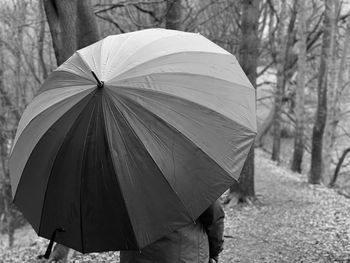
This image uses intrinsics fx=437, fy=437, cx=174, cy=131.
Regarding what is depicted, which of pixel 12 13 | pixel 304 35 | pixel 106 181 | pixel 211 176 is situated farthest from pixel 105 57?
pixel 12 13

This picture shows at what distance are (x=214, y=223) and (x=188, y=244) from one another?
0.70 ft

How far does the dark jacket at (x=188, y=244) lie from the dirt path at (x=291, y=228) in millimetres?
1610

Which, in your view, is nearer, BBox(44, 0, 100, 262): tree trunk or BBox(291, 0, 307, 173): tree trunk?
BBox(44, 0, 100, 262): tree trunk

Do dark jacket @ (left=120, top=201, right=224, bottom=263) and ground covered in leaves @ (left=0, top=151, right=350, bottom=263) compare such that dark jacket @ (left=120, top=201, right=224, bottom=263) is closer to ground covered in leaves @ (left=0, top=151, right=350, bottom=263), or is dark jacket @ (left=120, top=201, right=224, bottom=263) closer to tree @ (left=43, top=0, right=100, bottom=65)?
ground covered in leaves @ (left=0, top=151, right=350, bottom=263)

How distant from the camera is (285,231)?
7.60 meters

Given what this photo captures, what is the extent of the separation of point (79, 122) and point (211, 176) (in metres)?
0.81

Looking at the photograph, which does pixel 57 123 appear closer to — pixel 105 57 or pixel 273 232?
pixel 105 57

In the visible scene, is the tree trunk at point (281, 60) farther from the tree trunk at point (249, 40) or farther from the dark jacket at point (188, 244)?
the dark jacket at point (188, 244)

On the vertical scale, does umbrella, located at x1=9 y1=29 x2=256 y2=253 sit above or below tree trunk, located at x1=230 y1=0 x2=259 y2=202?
below

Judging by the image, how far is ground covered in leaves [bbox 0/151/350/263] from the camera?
640 centimetres

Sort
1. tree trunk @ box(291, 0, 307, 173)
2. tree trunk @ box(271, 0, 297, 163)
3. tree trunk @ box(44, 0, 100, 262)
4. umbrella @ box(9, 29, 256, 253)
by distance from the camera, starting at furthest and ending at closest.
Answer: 1. tree trunk @ box(271, 0, 297, 163)
2. tree trunk @ box(291, 0, 307, 173)
3. tree trunk @ box(44, 0, 100, 262)
4. umbrella @ box(9, 29, 256, 253)

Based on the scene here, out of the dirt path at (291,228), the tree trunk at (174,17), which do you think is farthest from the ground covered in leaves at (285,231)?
the tree trunk at (174,17)

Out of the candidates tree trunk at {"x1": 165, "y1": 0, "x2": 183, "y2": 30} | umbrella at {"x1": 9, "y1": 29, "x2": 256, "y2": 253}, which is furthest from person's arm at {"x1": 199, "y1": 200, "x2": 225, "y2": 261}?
tree trunk at {"x1": 165, "y1": 0, "x2": 183, "y2": 30}

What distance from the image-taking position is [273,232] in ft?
25.1
